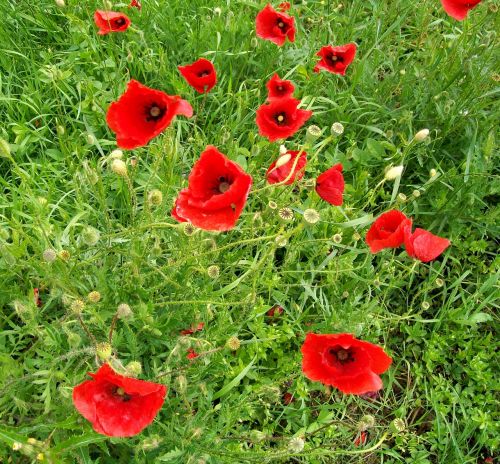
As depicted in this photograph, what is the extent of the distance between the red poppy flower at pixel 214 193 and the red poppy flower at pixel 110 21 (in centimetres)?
125

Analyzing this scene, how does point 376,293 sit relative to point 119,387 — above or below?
below

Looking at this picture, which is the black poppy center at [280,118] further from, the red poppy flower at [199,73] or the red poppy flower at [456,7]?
the red poppy flower at [456,7]

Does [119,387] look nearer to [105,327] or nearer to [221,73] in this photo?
[105,327]

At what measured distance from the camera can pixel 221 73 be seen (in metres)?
3.09

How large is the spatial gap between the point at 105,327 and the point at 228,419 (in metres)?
0.52

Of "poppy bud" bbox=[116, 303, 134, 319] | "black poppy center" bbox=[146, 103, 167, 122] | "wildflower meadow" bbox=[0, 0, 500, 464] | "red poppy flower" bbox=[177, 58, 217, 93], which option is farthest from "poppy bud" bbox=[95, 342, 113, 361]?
"red poppy flower" bbox=[177, 58, 217, 93]

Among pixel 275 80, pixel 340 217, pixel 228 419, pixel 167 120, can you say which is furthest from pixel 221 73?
pixel 228 419

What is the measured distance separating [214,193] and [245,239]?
1.32 ft

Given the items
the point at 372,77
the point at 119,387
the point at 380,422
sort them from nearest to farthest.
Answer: the point at 119,387
the point at 380,422
the point at 372,77

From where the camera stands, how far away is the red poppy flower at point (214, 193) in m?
1.48

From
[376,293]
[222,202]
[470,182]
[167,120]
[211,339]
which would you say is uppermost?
[167,120]

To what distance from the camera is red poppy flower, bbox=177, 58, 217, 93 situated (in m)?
2.40

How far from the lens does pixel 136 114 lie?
1.78 meters

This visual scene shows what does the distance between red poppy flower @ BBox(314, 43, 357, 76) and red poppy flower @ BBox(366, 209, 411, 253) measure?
2.89 feet
